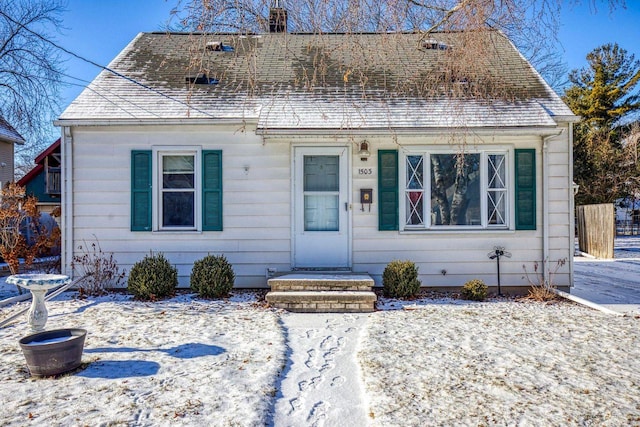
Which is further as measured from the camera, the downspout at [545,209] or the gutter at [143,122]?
the downspout at [545,209]

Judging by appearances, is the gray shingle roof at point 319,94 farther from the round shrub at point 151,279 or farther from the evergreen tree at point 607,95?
the evergreen tree at point 607,95

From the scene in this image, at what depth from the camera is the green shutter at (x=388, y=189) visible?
24.0 feet

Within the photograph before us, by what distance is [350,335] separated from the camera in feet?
16.5

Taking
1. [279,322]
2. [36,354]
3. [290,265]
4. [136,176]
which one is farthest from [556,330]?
[136,176]

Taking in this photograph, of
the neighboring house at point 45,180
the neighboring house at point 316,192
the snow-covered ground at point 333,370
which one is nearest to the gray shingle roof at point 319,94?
the neighboring house at point 316,192

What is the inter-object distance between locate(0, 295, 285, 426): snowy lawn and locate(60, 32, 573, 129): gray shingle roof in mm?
3267

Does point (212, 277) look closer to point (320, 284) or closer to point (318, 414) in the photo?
point (320, 284)

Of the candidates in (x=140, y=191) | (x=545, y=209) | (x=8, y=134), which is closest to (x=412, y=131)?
(x=545, y=209)

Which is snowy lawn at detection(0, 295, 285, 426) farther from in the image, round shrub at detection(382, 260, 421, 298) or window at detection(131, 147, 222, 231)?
round shrub at detection(382, 260, 421, 298)

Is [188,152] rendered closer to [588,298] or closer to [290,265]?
[290,265]

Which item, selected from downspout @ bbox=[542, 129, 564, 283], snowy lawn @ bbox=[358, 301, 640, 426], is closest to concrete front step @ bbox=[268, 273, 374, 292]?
snowy lawn @ bbox=[358, 301, 640, 426]

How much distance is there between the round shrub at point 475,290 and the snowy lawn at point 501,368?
82 cm

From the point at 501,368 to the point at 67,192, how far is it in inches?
277

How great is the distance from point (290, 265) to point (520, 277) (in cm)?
401
